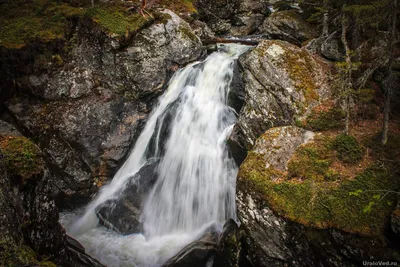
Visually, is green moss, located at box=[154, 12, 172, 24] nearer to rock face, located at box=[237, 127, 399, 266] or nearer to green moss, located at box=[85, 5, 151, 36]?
green moss, located at box=[85, 5, 151, 36]

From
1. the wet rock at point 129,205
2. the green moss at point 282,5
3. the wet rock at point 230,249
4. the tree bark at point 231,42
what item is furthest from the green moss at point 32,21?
the green moss at point 282,5

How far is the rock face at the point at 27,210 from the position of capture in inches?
177

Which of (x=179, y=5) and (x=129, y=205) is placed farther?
(x=179, y=5)

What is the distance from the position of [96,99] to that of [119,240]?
6568mm

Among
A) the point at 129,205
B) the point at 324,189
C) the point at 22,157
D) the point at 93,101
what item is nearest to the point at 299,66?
the point at 324,189

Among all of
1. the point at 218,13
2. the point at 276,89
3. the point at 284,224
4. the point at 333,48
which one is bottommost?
the point at 284,224

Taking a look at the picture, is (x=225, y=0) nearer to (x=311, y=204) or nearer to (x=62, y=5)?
(x=62, y=5)

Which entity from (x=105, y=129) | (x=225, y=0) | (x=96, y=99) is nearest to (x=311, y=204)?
(x=105, y=129)

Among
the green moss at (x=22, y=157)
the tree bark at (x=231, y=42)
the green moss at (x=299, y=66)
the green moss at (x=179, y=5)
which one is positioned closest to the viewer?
the green moss at (x=22, y=157)

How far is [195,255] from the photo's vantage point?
785cm

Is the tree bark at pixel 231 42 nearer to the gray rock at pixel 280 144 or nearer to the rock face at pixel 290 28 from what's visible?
the rock face at pixel 290 28

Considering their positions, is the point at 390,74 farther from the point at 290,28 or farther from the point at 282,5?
the point at 282,5

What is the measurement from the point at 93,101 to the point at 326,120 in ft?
33.9

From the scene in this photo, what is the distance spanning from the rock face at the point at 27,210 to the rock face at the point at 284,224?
5.25 m
